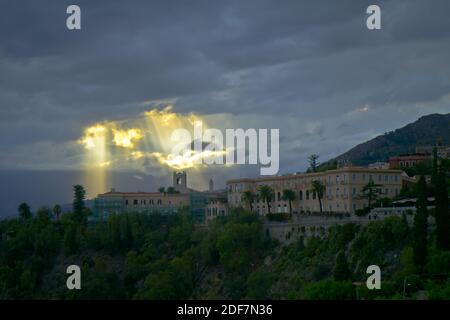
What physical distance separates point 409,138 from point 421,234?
389 ft

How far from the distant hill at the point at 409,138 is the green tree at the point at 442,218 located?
100604mm

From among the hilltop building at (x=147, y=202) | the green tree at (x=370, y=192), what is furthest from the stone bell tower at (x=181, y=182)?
the green tree at (x=370, y=192)

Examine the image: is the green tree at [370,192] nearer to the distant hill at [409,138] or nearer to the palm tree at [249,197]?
the palm tree at [249,197]

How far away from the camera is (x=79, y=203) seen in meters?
114

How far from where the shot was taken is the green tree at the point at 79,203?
112 m

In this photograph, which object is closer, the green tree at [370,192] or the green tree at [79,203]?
the green tree at [370,192]

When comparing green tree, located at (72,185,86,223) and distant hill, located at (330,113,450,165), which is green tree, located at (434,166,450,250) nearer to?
green tree, located at (72,185,86,223)

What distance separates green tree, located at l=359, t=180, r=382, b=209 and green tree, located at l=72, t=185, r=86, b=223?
39.9 metres

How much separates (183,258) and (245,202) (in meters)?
11.4

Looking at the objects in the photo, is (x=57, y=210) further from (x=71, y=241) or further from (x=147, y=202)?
(x=71, y=241)

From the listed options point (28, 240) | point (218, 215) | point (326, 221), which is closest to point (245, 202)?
point (218, 215)

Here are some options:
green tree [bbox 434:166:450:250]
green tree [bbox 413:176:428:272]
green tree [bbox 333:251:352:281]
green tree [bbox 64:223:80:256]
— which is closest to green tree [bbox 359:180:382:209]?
green tree [bbox 333:251:352:281]

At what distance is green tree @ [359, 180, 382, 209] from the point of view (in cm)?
8390

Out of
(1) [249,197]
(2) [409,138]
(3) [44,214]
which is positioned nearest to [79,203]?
(3) [44,214]
